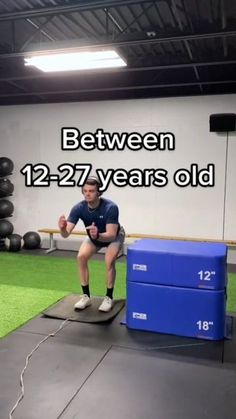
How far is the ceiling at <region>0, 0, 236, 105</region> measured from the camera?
11.7 feet

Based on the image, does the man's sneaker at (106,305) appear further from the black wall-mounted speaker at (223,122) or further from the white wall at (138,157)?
the black wall-mounted speaker at (223,122)

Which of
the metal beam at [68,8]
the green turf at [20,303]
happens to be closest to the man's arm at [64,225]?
the green turf at [20,303]

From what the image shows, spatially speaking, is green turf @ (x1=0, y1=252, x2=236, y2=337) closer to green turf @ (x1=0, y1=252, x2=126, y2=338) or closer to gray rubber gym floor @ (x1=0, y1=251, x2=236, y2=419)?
green turf @ (x1=0, y1=252, x2=126, y2=338)

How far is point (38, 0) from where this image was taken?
349 centimetres

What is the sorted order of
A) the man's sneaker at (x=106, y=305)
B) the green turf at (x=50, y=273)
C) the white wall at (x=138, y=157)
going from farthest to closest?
the white wall at (x=138, y=157) → the green turf at (x=50, y=273) → the man's sneaker at (x=106, y=305)

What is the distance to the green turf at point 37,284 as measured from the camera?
3.32 m

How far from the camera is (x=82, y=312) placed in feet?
10.7

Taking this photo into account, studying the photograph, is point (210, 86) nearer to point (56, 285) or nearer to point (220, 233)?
point (220, 233)

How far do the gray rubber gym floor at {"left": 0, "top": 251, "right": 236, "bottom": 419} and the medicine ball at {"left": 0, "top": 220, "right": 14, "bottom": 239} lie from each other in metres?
3.20

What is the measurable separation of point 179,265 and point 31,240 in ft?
12.2

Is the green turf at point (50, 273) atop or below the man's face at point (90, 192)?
below

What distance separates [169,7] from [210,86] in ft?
6.44

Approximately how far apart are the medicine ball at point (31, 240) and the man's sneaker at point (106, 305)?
2.97 metres

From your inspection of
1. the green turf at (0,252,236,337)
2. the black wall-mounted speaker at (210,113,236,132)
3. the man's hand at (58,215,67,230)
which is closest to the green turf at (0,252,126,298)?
the green turf at (0,252,236,337)
